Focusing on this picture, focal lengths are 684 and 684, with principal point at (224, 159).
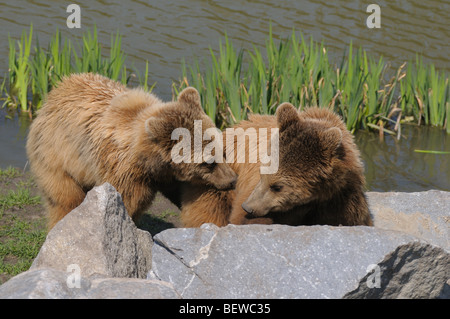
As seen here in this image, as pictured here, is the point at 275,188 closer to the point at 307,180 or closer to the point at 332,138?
the point at 307,180

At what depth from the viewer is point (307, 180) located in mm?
3939

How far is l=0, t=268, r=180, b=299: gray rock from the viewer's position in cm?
308

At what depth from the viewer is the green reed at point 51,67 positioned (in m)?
7.06

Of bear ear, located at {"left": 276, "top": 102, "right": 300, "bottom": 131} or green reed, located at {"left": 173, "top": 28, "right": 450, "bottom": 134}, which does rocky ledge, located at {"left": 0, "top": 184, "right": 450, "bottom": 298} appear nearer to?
bear ear, located at {"left": 276, "top": 102, "right": 300, "bottom": 131}

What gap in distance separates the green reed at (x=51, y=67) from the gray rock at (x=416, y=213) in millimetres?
2771

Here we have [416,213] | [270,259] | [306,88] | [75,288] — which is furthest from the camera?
[306,88]

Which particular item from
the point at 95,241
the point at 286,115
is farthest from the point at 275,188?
the point at 95,241

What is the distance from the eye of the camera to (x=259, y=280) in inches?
135

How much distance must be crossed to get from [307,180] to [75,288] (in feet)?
4.82

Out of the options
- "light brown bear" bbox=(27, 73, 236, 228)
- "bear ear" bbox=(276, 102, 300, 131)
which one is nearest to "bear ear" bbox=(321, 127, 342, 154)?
"bear ear" bbox=(276, 102, 300, 131)
